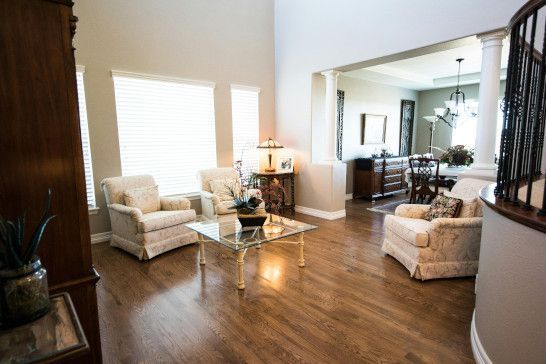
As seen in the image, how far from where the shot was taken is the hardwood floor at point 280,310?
2033 mm

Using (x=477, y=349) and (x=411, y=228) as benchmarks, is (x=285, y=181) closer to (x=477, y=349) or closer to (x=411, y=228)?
(x=411, y=228)

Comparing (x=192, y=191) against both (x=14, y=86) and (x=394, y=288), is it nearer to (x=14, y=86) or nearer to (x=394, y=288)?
(x=394, y=288)

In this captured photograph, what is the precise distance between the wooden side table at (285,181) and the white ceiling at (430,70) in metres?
2.61

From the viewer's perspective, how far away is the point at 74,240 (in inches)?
55.4

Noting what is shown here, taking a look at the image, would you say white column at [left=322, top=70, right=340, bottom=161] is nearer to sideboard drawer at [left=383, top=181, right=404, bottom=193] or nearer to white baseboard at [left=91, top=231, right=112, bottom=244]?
sideboard drawer at [left=383, top=181, right=404, bottom=193]

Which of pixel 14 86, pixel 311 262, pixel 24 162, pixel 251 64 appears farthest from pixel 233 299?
pixel 251 64

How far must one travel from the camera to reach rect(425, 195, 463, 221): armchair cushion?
10.4 ft

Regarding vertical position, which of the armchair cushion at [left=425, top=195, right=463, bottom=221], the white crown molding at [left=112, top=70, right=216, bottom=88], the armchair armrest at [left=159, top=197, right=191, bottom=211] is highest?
the white crown molding at [left=112, top=70, right=216, bottom=88]

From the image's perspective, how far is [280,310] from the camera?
8.21 feet

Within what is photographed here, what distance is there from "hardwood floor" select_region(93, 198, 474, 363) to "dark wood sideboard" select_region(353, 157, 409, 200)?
317cm

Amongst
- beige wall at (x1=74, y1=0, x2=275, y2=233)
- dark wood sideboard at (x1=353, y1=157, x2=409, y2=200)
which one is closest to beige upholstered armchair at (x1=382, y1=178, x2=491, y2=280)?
beige wall at (x1=74, y1=0, x2=275, y2=233)

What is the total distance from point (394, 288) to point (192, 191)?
11.1 feet

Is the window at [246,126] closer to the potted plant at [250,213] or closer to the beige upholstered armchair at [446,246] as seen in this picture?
the potted plant at [250,213]

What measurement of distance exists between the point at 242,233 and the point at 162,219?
114 centimetres
